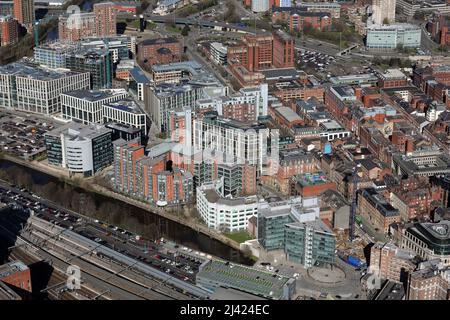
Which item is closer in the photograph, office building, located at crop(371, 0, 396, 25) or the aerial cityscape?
the aerial cityscape

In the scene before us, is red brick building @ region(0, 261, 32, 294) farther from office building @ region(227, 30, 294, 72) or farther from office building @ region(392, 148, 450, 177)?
office building @ region(227, 30, 294, 72)

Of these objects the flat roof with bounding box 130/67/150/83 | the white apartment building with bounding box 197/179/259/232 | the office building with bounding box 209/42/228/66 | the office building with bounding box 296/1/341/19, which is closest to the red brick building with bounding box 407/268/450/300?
the white apartment building with bounding box 197/179/259/232

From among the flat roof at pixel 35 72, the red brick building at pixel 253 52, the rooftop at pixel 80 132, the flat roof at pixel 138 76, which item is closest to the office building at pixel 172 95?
the flat roof at pixel 138 76

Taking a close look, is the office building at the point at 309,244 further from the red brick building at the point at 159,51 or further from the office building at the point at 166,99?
the red brick building at the point at 159,51

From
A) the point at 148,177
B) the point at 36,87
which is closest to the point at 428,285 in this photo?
the point at 148,177
